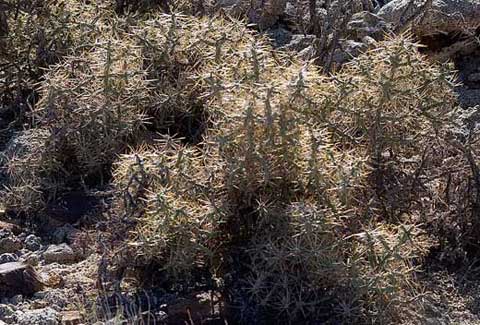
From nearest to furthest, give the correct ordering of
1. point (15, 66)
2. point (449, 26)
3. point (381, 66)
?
point (381, 66)
point (15, 66)
point (449, 26)

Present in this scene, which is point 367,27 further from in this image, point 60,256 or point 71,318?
point 71,318

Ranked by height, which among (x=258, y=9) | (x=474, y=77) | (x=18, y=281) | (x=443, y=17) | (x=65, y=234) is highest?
(x=443, y=17)

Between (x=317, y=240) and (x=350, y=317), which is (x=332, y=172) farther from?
(x=350, y=317)

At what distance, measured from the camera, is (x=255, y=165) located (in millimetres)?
4652

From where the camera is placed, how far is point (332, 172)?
467 centimetres

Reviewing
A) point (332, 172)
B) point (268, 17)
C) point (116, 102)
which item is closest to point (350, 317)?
point (332, 172)

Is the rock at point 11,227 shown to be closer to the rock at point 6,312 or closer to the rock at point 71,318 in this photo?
the rock at point 6,312

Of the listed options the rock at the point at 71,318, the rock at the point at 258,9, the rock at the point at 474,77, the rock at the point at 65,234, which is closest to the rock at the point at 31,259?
the rock at the point at 65,234

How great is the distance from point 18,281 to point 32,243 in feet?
1.88

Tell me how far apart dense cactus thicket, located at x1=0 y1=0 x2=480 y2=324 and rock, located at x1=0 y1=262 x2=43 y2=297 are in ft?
1.30

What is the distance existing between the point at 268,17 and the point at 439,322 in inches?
155

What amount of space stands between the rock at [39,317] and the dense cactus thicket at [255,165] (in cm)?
38

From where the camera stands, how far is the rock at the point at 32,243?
526 centimetres

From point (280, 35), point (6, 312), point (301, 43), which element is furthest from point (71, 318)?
point (280, 35)
